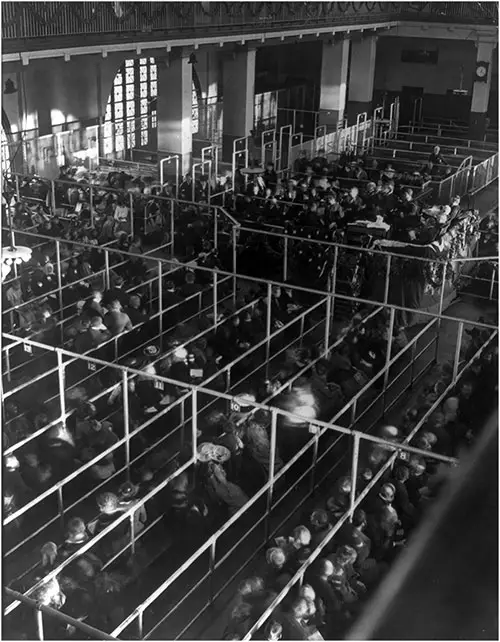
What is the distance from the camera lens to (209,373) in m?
8.49

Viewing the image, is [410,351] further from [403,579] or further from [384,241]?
[403,579]

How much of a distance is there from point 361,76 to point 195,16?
11.8 metres

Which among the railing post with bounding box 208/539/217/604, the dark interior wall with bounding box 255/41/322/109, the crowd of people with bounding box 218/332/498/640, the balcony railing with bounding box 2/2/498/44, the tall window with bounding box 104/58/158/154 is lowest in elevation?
the railing post with bounding box 208/539/217/604

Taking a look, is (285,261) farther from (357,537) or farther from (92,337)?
(357,537)

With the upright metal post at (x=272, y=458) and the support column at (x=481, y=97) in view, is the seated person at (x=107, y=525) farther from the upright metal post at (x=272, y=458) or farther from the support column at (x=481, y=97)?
the support column at (x=481, y=97)

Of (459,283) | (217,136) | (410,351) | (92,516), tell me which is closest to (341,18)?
(217,136)

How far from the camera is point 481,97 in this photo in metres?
27.7

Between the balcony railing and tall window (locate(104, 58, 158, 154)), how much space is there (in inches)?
122

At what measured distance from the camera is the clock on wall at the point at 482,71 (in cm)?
2694

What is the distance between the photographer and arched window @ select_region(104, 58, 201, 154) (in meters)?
21.4

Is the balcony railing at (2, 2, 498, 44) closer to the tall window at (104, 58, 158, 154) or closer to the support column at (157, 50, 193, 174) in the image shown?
the support column at (157, 50, 193, 174)

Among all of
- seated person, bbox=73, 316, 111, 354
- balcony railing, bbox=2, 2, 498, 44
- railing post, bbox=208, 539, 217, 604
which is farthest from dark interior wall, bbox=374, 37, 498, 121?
railing post, bbox=208, 539, 217, 604

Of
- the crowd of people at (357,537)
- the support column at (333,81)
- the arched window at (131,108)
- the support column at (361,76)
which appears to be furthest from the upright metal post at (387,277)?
the support column at (361,76)

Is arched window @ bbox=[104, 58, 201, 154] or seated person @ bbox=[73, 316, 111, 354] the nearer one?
seated person @ bbox=[73, 316, 111, 354]
